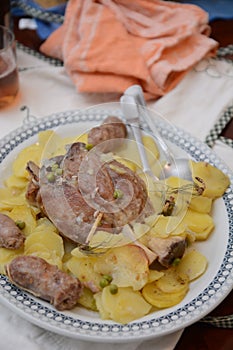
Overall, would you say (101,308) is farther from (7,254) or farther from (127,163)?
(127,163)

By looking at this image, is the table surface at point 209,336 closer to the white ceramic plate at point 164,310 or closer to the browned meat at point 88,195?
the white ceramic plate at point 164,310

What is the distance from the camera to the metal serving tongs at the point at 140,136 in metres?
1.27

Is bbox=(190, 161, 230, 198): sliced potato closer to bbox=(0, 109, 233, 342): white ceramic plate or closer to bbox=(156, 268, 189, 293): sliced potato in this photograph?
bbox=(0, 109, 233, 342): white ceramic plate

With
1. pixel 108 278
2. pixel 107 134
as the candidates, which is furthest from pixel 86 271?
pixel 107 134

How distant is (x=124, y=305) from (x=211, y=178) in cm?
37

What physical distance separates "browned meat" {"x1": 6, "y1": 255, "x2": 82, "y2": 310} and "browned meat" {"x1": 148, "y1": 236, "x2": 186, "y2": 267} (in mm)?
156

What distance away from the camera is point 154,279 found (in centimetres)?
105

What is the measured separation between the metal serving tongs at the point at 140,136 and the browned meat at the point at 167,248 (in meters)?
0.19

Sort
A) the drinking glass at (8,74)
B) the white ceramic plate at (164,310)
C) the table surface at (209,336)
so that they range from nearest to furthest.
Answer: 1. the white ceramic plate at (164,310)
2. the table surface at (209,336)
3. the drinking glass at (8,74)

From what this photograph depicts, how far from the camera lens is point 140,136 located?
1368 millimetres

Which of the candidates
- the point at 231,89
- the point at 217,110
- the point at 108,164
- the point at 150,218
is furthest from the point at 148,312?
the point at 231,89

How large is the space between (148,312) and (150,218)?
18 centimetres

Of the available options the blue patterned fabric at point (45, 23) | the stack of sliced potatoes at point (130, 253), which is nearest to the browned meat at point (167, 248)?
the stack of sliced potatoes at point (130, 253)

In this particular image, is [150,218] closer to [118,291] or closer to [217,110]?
[118,291]
